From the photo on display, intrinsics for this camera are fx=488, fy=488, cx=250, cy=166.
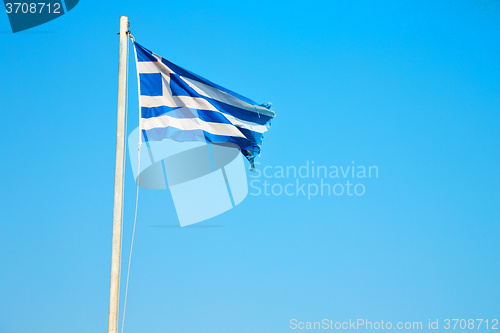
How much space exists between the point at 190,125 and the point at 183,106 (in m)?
0.28

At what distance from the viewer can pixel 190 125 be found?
21.6 ft

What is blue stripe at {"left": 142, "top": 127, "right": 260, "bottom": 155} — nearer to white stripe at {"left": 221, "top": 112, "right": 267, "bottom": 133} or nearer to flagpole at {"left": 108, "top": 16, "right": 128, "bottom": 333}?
white stripe at {"left": 221, "top": 112, "right": 267, "bottom": 133}

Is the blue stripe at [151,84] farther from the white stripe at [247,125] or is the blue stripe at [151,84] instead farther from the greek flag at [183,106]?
the white stripe at [247,125]

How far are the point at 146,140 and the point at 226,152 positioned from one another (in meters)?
2.66

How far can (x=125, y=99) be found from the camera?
19.2 ft

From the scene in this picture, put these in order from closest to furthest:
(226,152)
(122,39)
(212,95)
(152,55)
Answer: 1. (122,39)
2. (152,55)
3. (212,95)
4. (226,152)

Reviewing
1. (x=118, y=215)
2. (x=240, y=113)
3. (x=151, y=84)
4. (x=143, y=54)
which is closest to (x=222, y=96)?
(x=240, y=113)

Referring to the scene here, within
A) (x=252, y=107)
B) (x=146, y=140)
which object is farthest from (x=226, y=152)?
(x=146, y=140)

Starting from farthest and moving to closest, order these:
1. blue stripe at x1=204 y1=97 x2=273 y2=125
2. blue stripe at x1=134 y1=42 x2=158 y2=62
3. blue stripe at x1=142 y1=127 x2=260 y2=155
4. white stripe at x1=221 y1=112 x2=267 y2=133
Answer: white stripe at x1=221 y1=112 x2=267 y2=133
blue stripe at x1=204 y1=97 x2=273 y2=125
blue stripe at x1=134 y1=42 x2=158 y2=62
blue stripe at x1=142 y1=127 x2=260 y2=155

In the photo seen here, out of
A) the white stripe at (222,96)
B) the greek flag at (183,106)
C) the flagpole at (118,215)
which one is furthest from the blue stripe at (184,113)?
the flagpole at (118,215)

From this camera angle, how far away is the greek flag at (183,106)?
6344mm

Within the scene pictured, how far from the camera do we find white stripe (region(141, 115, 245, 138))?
627 centimetres

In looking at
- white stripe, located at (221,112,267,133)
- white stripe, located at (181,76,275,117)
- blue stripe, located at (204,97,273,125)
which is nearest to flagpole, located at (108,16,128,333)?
white stripe, located at (181,76,275,117)

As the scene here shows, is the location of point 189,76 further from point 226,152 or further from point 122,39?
point 226,152
